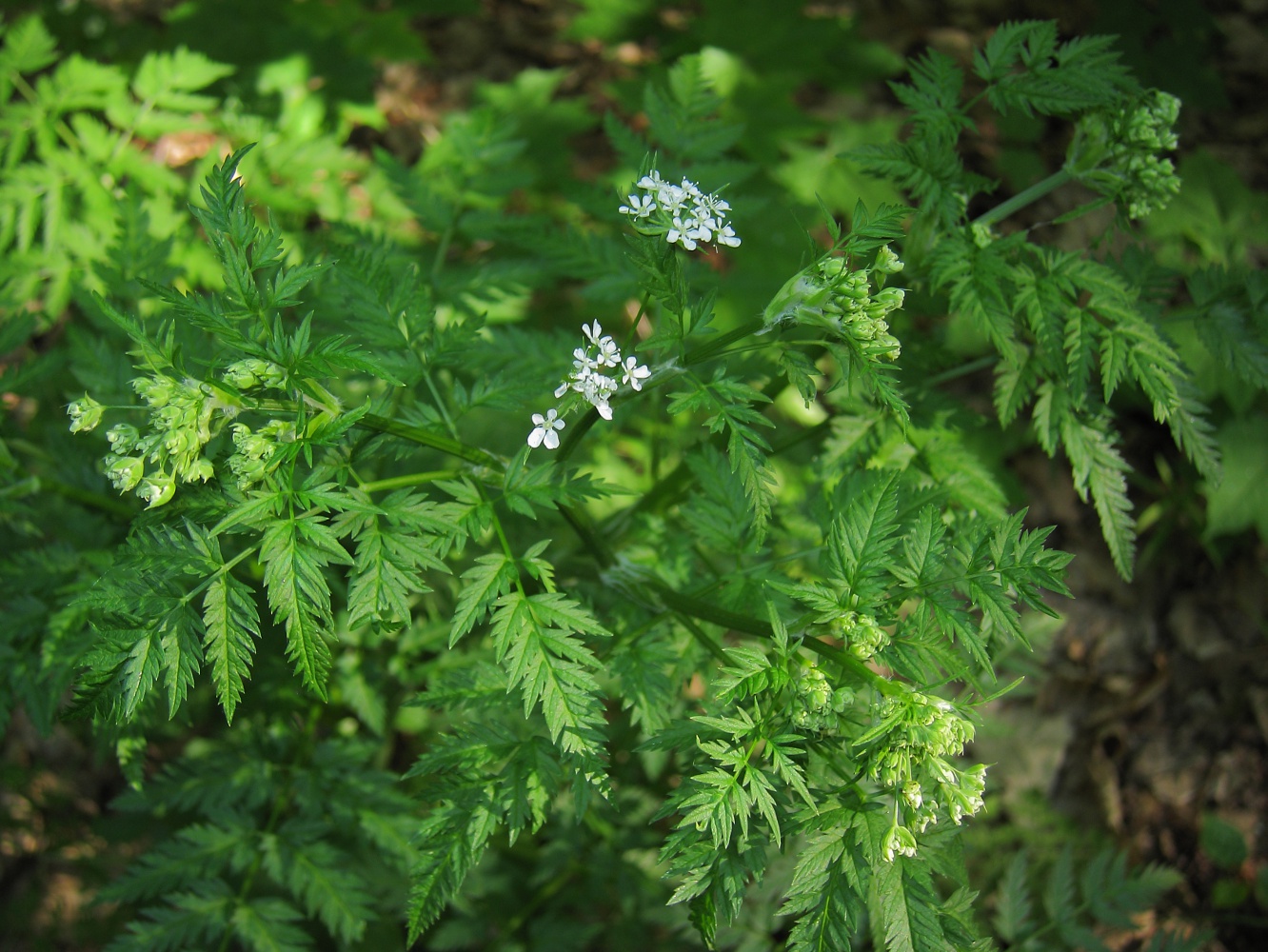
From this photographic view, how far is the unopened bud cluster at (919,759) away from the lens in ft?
5.49

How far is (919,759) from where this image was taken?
1735 millimetres

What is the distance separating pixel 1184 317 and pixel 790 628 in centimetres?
146

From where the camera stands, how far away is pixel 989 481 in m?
2.52

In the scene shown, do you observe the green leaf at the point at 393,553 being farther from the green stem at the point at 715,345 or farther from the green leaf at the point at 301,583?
the green stem at the point at 715,345

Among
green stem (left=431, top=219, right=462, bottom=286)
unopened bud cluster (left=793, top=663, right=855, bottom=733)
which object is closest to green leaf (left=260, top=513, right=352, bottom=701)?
unopened bud cluster (left=793, top=663, right=855, bottom=733)

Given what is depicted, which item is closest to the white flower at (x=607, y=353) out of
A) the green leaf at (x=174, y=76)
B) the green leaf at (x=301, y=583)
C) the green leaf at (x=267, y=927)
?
the green leaf at (x=301, y=583)

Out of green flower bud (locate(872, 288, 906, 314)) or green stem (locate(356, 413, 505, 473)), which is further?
green stem (locate(356, 413, 505, 473))

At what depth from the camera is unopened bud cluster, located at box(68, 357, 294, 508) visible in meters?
1.69

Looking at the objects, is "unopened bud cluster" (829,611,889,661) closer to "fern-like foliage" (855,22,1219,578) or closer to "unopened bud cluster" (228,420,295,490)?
"fern-like foliage" (855,22,1219,578)

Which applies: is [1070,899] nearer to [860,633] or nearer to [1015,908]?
[1015,908]

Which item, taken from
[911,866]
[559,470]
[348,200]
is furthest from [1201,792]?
[348,200]

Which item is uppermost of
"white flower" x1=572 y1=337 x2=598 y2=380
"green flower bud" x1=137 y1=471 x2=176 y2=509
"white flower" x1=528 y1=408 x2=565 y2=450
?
"white flower" x1=572 y1=337 x2=598 y2=380

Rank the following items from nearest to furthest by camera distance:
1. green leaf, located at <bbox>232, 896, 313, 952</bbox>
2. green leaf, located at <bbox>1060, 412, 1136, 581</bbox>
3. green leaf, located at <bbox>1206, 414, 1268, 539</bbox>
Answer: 1. green leaf, located at <bbox>1060, 412, 1136, 581</bbox>
2. green leaf, located at <bbox>232, 896, 313, 952</bbox>
3. green leaf, located at <bbox>1206, 414, 1268, 539</bbox>

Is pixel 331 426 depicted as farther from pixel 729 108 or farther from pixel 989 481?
pixel 729 108
